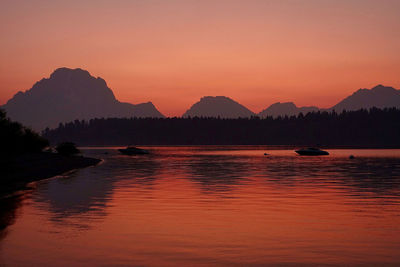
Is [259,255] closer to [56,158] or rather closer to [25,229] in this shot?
[25,229]

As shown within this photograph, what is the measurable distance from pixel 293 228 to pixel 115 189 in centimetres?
2239

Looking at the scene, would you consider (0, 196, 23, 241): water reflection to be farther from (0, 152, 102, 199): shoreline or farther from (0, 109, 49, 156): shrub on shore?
(0, 109, 49, 156): shrub on shore

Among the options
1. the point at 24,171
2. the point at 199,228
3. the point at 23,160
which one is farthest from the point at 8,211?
the point at 23,160

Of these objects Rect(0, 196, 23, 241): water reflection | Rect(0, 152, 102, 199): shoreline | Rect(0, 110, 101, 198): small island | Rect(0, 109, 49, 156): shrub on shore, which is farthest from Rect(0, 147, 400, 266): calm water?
Rect(0, 109, 49, 156): shrub on shore

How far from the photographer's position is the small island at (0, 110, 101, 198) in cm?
5091

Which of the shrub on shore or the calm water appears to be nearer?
the calm water

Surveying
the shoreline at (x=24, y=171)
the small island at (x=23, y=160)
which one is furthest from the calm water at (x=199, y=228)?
the small island at (x=23, y=160)

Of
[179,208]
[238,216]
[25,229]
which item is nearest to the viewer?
[25,229]

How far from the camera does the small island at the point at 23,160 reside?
5091 cm

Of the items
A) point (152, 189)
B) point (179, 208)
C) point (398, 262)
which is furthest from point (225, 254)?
point (152, 189)

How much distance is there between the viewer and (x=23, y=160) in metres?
73.9

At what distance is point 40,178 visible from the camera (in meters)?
55.2

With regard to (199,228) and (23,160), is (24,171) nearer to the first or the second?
(23,160)

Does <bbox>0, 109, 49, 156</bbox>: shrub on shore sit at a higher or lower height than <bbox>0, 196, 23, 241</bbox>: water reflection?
higher
